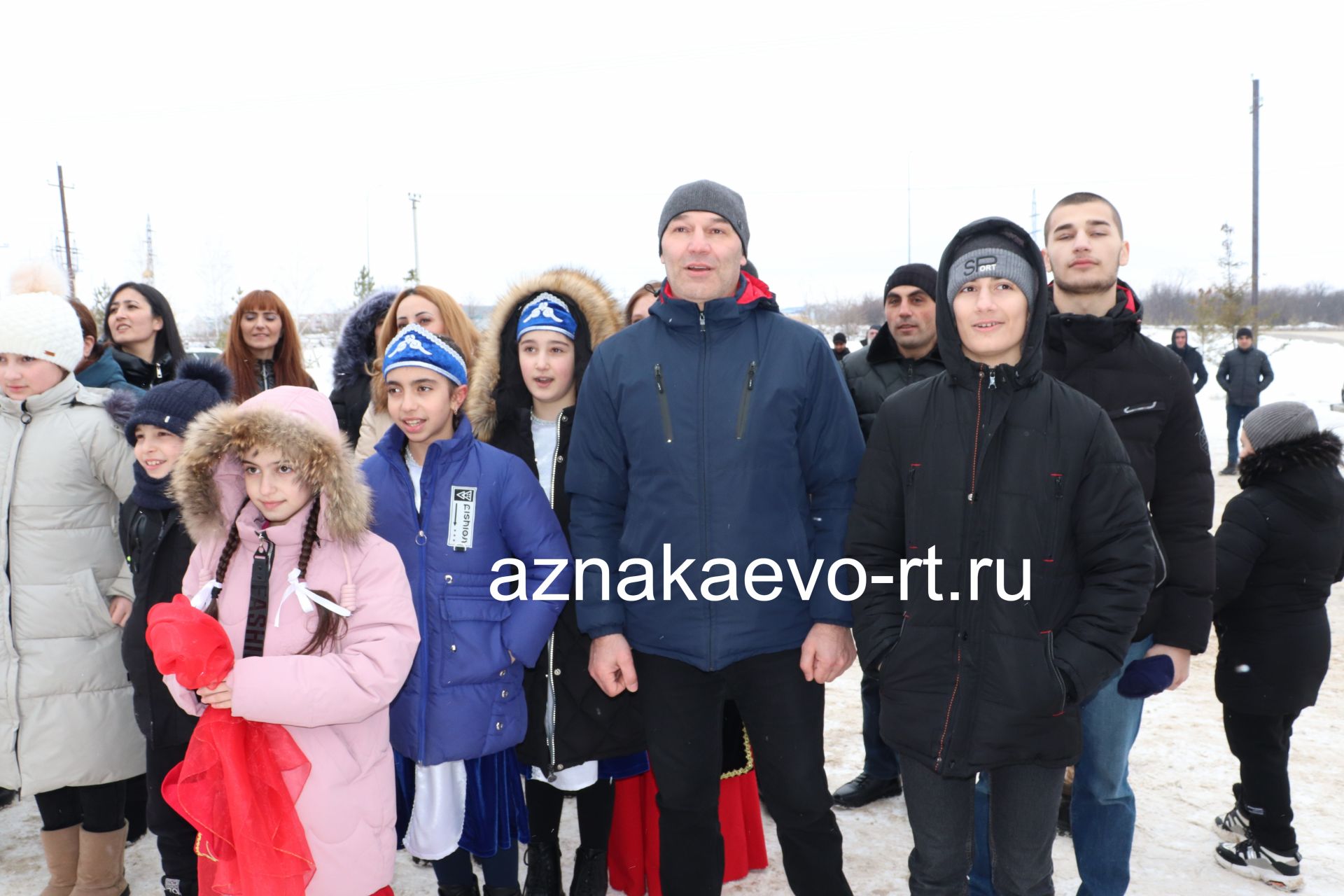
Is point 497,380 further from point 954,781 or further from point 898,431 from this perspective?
point 954,781

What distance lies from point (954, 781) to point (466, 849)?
162cm

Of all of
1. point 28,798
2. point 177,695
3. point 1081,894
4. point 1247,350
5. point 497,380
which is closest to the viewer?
point 177,695

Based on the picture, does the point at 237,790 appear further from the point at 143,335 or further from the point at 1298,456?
the point at 1298,456

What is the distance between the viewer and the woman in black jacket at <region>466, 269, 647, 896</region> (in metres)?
2.83

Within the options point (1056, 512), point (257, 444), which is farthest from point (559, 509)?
point (1056, 512)

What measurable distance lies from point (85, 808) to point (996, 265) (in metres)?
3.33

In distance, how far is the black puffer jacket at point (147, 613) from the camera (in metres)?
2.77

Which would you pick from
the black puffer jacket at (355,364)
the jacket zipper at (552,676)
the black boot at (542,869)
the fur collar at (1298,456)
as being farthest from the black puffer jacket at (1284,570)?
the black puffer jacket at (355,364)

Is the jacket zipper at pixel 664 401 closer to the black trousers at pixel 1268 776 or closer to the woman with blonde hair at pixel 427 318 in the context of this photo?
the woman with blonde hair at pixel 427 318

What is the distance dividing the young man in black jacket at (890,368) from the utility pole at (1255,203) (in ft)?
68.4

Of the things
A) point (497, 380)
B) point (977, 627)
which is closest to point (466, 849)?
point (497, 380)

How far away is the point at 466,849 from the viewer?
114 inches

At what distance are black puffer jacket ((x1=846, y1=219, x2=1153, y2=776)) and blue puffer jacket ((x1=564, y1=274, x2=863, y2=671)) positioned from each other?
0.87 feet

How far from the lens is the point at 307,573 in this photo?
2.44 m
